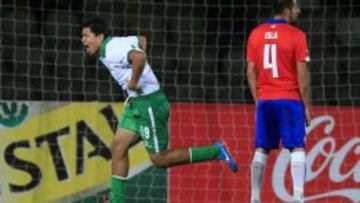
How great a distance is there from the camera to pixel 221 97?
13.2 meters

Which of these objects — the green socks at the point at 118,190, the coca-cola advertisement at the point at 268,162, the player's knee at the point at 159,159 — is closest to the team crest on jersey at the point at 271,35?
the player's knee at the point at 159,159

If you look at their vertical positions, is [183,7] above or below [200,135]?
above

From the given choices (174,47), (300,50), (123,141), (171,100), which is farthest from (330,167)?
(123,141)

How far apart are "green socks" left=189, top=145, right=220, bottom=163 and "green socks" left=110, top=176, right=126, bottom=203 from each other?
2.13 feet

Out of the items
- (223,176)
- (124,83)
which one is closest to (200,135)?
(223,176)

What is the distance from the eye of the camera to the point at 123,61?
31.7 ft

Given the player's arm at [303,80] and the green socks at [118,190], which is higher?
the player's arm at [303,80]

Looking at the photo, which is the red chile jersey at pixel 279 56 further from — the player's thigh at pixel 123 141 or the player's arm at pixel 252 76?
the player's thigh at pixel 123 141

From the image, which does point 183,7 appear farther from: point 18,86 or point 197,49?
point 18,86

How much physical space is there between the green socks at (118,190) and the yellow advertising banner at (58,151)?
8.75 feet

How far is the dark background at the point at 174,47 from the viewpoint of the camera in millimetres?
13133

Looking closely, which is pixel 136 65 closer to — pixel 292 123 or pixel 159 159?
pixel 159 159

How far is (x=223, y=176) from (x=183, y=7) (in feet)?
7.05

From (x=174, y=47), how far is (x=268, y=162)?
186 cm
